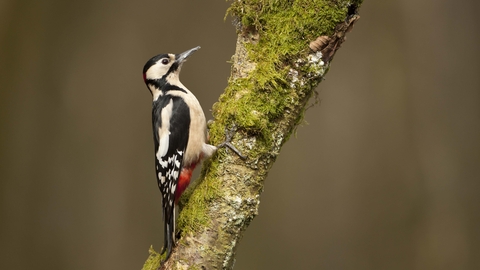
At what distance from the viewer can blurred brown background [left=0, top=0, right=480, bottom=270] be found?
346 cm

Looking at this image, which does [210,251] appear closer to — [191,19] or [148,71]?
[148,71]

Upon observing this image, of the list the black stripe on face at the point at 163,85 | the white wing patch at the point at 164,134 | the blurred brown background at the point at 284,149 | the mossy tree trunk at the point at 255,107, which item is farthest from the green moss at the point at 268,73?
the blurred brown background at the point at 284,149

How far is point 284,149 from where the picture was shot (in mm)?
3615

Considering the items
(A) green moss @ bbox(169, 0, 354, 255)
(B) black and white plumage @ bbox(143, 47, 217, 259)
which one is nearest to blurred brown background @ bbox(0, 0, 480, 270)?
(B) black and white plumage @ bbox(143, 47, 217, 259)

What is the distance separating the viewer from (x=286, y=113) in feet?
6.02

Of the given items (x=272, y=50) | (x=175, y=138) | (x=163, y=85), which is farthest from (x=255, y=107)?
(x=163, y=85)

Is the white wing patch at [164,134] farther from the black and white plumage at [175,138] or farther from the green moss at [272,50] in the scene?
the green moss at [272,50]

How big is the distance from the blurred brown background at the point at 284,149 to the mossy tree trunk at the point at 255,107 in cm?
161

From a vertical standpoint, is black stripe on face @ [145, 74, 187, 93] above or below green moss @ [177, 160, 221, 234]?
above

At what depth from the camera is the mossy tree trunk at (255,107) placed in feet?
5.78

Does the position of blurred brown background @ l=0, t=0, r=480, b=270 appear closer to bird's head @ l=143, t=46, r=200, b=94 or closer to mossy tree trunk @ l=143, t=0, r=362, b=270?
bird's head @ l=143, t=46, r=200, b=94

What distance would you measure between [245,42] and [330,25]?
1.32 feet

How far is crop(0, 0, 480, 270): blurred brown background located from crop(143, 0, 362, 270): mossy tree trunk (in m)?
1.61

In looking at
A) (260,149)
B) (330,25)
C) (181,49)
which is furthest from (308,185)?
(330,25)
